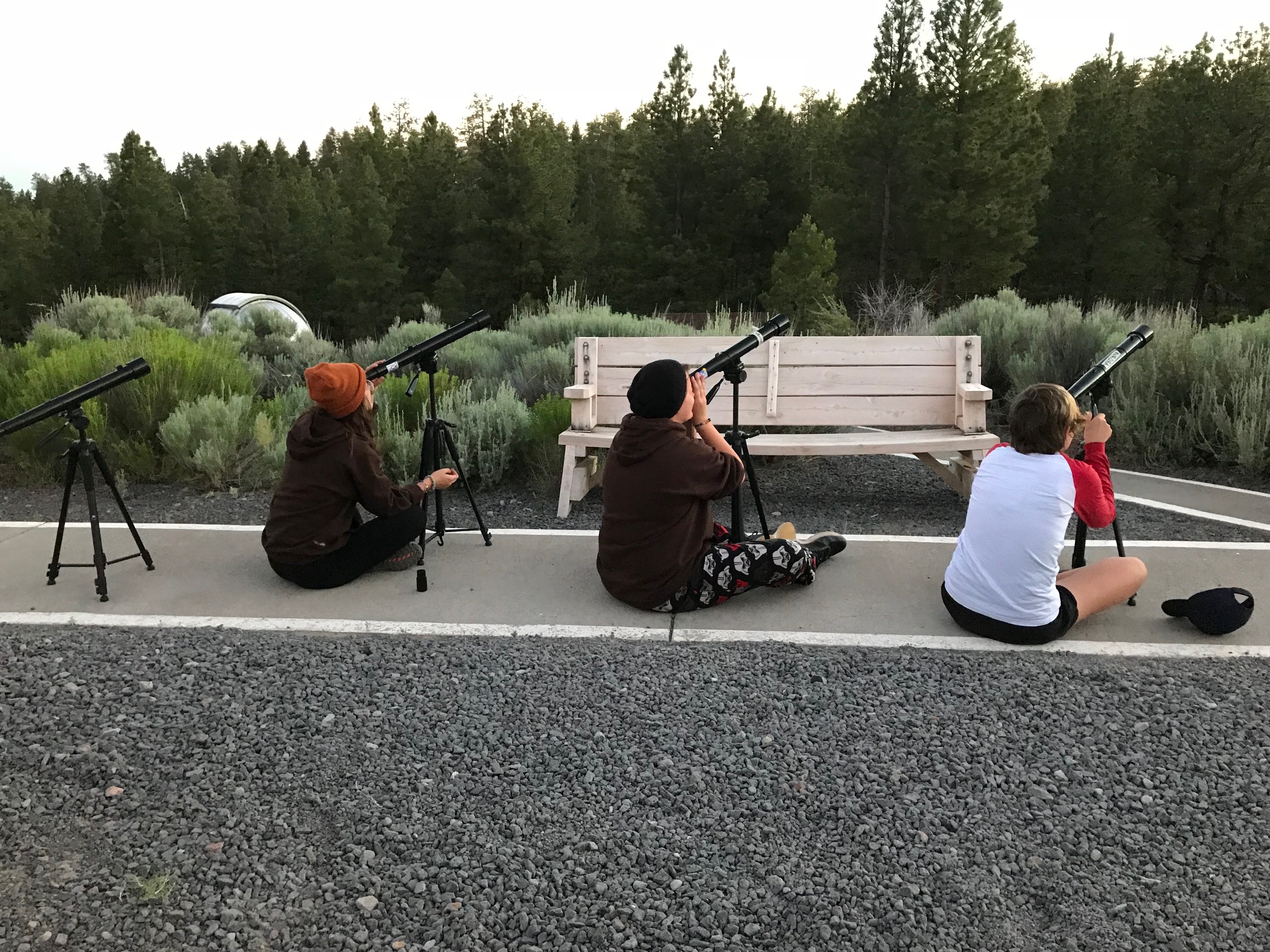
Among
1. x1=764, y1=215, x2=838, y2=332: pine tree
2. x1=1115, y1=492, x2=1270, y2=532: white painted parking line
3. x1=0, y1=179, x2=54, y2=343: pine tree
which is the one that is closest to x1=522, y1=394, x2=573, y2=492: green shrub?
x1=1115, y1=492, x2=1270, y2=532: white painted parking line

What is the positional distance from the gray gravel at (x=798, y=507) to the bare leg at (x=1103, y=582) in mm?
1370

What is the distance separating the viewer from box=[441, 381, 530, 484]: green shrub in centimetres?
632

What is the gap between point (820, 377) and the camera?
5.95 meters

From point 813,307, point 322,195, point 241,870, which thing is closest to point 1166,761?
point 241,870

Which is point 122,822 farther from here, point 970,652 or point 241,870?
point 970,652

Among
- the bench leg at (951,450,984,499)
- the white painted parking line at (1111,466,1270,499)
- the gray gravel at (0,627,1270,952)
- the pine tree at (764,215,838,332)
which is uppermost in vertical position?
the pine tree at (764,215,838,332)

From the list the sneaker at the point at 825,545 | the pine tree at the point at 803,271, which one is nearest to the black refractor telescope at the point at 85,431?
the sneaker at the point at 825,545

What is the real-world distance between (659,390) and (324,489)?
154cm

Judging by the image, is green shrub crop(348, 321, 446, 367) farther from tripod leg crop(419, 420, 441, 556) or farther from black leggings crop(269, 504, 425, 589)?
black leggings crop(269, 504, 425, 589)

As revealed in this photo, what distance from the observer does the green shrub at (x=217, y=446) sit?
637 centimetres

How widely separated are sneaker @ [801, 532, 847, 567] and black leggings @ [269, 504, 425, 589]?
1848 mm

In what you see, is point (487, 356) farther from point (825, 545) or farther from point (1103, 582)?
point (1103, 582)

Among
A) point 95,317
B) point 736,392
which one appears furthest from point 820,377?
point 95,317

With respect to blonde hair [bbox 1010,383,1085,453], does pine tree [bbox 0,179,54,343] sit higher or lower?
higher
